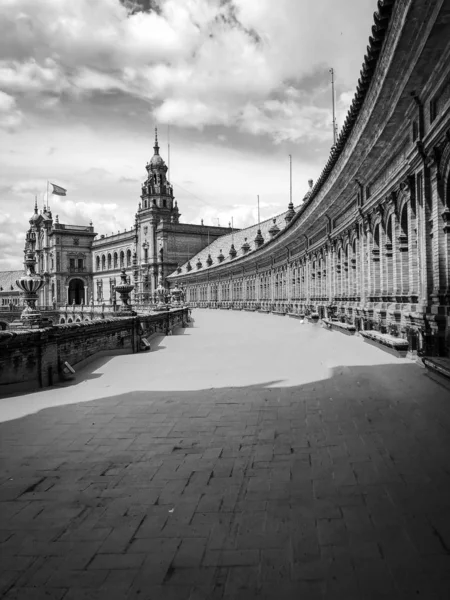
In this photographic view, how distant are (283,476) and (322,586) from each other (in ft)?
5.36

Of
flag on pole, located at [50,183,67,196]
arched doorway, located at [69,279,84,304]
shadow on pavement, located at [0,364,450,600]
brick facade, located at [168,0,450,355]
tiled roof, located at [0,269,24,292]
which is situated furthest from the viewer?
tiled roof, located at [0,269,24,292]

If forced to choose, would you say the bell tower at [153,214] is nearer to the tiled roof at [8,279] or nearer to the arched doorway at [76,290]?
the arched doorway at [76,290]

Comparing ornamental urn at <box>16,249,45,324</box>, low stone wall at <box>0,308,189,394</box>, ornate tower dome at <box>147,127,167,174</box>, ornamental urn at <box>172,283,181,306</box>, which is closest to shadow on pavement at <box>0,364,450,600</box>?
low stone wall at <box>0,308,189,394</box>

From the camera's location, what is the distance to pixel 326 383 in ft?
27.5

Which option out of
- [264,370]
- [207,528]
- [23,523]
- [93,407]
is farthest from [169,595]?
[264,370]

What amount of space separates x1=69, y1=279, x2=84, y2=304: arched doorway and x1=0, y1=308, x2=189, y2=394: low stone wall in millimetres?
93078

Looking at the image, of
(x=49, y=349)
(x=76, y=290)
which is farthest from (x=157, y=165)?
(x=49, y=349)

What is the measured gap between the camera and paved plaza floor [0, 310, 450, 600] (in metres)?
2.78

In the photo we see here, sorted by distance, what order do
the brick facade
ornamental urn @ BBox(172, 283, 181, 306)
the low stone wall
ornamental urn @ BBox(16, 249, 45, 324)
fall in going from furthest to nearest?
ornamental urn @ BBox(172, 283, 181, 306), ornamental urn @ BBox(16, 249, 45, 324), the brick facade, the low stone wall

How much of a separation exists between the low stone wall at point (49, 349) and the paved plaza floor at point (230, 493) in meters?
0.83

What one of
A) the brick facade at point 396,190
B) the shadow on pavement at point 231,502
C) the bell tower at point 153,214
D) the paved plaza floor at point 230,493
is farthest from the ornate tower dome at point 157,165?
the shadow on pavement at point 231,502

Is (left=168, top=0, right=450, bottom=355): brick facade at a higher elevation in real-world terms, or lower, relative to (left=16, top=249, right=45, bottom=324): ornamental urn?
higher

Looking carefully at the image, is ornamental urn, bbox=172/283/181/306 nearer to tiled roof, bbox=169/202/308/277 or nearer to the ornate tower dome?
tiled roof, bbox=169/202/308/277

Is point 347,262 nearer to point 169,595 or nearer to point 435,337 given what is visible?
point 435,337
